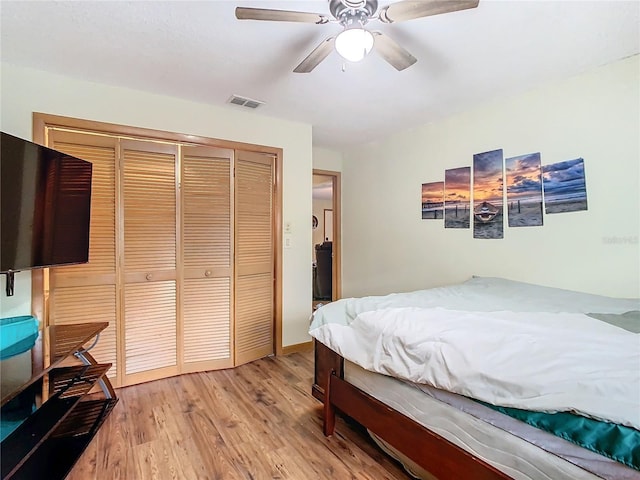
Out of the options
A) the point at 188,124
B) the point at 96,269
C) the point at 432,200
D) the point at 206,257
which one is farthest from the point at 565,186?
the point at 96,269

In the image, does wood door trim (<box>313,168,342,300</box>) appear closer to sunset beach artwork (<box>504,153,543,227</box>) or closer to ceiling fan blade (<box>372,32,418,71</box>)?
sunset beach artwork (<box>504,153,543,227</box>)

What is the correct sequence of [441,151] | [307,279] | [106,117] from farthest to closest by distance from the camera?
[307,279] < [441,151] < [106,117]

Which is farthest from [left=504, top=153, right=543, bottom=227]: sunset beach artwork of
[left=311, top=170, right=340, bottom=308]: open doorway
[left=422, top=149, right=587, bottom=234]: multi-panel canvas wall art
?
[left=311, top=170, right=340, bottom=308]: open doorway

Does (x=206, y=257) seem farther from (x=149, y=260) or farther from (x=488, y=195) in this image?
(x=488, y=195)

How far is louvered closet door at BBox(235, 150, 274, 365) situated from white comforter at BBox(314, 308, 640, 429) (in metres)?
1.58

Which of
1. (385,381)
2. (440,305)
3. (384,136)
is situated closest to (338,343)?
(385,381)

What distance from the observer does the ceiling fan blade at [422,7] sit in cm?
132

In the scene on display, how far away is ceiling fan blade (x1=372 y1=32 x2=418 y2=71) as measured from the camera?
5.24ft

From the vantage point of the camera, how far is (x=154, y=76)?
240 centimetres

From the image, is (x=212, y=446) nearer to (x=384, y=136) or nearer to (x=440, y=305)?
(x=440, y=305)

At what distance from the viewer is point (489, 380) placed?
1.20 metres

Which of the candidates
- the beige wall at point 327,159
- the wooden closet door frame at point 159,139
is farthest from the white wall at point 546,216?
the wooden closet door frame at point 159,139

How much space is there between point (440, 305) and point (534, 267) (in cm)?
118

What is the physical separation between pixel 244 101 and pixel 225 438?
8.46 ft
